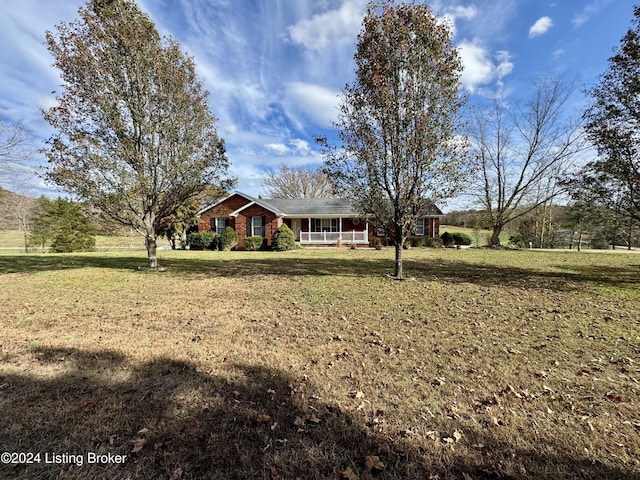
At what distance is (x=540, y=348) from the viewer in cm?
426

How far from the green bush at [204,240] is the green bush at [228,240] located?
573 mm

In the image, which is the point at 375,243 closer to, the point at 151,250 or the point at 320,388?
the point at 151,250

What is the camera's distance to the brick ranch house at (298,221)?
2433 cm

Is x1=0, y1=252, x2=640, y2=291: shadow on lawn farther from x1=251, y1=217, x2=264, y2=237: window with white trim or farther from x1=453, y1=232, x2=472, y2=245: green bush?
x1=453, y1=232, x2=472, y2=245: green bush

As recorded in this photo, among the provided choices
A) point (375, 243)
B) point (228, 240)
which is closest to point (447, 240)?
point (375, 243)

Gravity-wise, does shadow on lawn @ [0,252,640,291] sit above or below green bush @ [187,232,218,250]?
below

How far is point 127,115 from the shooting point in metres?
10.1

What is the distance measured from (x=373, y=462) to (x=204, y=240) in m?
23.1

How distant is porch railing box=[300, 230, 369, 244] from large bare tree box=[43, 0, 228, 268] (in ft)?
49.2

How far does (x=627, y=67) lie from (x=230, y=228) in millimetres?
22100

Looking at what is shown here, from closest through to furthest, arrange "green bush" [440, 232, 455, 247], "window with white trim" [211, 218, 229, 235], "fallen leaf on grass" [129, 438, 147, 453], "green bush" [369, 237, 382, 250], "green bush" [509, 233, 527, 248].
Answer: "fallen leaf on grass" [129, 438, 147, 453] < "green bush" [369, 237, 382, 250] < "window with white trim" [211, 218, 229, 235] < "green bush" [440, 232, 455, 247] < "green bush" [509, 233, 527, 248]

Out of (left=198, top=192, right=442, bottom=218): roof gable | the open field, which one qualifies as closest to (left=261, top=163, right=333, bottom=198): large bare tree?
(left=198, top=192, right=442, bottom=218): roof gable

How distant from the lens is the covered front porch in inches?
983

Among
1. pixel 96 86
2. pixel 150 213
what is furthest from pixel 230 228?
pixel 96 86
